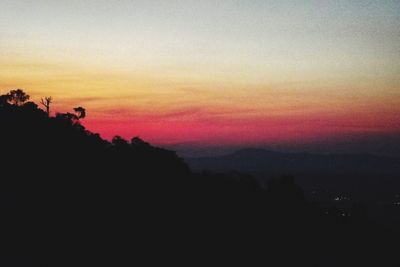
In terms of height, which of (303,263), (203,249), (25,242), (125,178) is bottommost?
(303,263)

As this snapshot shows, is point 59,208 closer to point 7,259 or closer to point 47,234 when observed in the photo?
point 47,234

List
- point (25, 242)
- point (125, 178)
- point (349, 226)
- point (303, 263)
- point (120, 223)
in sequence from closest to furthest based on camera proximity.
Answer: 1. point (25, 242)
2. point (120, 223)
3. point (125, 178)
4. point (303, 263)
5. point (349, 226)

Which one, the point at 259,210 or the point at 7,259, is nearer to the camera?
the point at 7,259

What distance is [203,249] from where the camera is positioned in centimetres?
4700

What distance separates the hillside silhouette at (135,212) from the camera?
38.5 meters

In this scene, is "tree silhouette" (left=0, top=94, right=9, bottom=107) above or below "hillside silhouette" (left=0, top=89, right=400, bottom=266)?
above

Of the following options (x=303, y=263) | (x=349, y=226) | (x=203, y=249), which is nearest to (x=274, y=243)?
(x=303, y=263)

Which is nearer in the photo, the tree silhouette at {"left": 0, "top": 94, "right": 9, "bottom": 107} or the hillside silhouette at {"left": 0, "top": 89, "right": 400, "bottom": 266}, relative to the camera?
the hillside silhouette at {"left": 0, "top": 89, "right": 400, "bottom": 266}

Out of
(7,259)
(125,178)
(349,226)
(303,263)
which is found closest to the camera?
(7,259)

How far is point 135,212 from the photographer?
152 ft

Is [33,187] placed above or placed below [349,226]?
above

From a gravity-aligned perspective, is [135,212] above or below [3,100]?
below

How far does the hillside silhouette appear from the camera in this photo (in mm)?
38500

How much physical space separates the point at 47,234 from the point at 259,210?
32634mm
